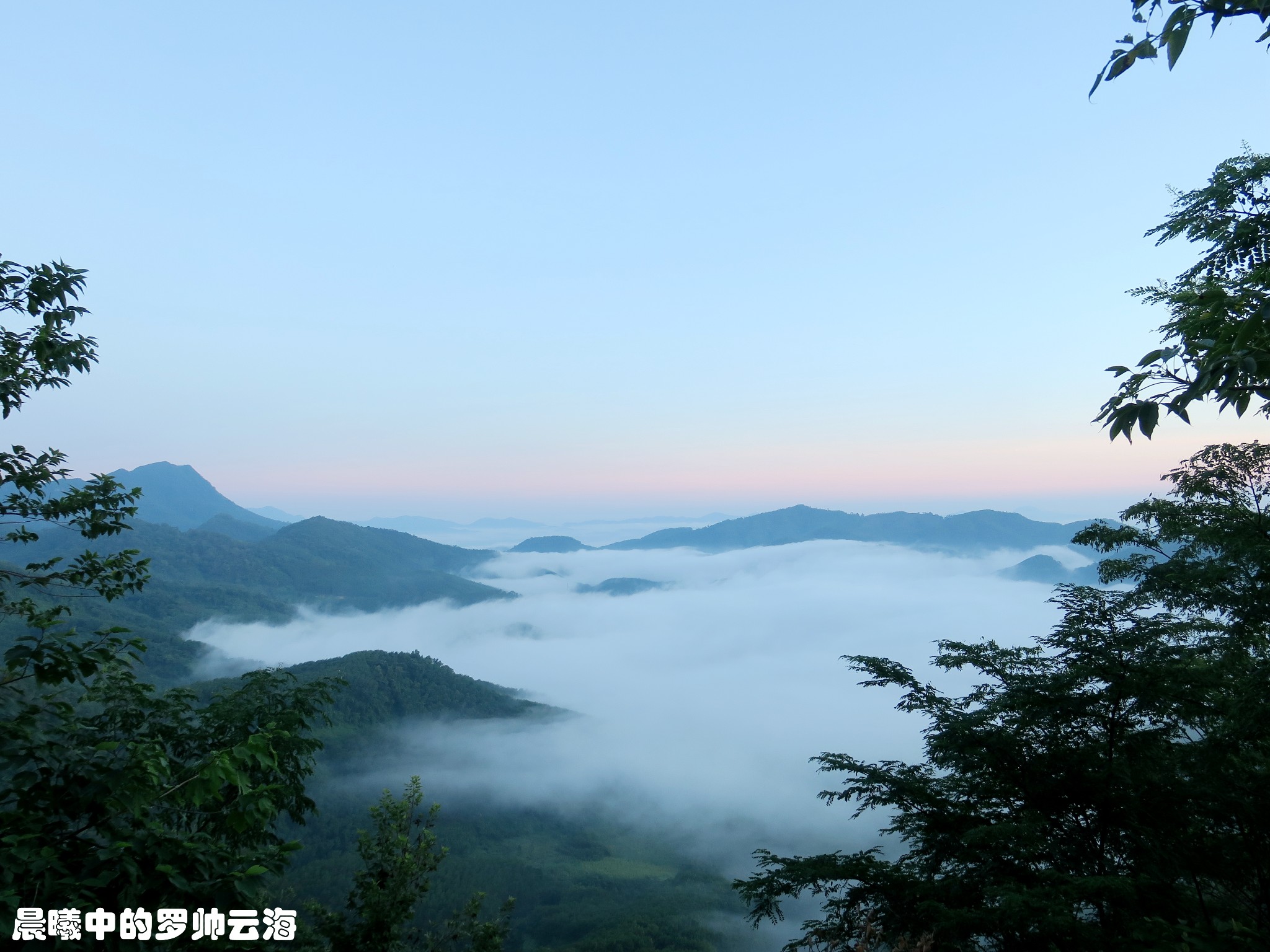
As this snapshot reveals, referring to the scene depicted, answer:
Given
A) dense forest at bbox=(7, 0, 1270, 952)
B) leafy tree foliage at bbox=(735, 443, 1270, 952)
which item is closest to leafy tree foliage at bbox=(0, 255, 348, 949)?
dense forest at bbox=(7, 0, 1270, 952)

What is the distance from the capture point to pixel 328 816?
139 m

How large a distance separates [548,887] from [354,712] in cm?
8524

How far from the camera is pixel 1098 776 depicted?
995 cm

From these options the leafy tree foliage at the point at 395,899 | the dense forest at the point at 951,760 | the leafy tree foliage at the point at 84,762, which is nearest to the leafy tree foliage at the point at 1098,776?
the dense forest at the point at 951,760

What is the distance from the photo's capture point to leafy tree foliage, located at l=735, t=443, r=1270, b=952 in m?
7.61

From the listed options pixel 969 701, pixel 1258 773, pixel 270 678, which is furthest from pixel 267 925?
pixel 969 701

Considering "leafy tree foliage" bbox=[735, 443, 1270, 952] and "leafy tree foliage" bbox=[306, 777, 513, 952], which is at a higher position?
"leafy tree foliage" bbox=[735, 443, 1270, 952]

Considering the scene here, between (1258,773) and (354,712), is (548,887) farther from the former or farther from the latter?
(1258,773)

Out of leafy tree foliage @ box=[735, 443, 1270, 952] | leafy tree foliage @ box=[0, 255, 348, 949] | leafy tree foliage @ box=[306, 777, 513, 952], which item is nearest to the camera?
leafy tree foliage @ box=[0, 255, 348, 949]

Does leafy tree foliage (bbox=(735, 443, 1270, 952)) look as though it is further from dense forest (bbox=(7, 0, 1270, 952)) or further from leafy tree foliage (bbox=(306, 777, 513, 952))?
leafy tree foliage (bbox=(306, 777, 513, 952))

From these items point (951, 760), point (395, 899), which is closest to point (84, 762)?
point (395, 899)

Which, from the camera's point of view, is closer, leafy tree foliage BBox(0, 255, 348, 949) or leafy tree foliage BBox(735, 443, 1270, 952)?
leafy tree foliage BBox(0, 255, 348, 949)

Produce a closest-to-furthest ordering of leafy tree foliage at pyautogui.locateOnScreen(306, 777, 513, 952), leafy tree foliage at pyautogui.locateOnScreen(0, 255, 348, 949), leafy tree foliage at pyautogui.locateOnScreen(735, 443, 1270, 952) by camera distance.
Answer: leafy tree foliage at pyautogui.locateOnScreen(0, 255, 348, 949) → leafy tree foliage at pyautogui.locateOnScreen(735, 443, 1270, 952) → leafy tree foliage at pyautogui.locateOnScreen(306, 777, 513, 952)

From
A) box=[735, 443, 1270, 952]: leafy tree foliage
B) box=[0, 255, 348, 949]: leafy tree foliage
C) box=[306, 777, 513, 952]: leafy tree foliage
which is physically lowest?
box=[306, 777, 513, 952]: leafy tree foliage
